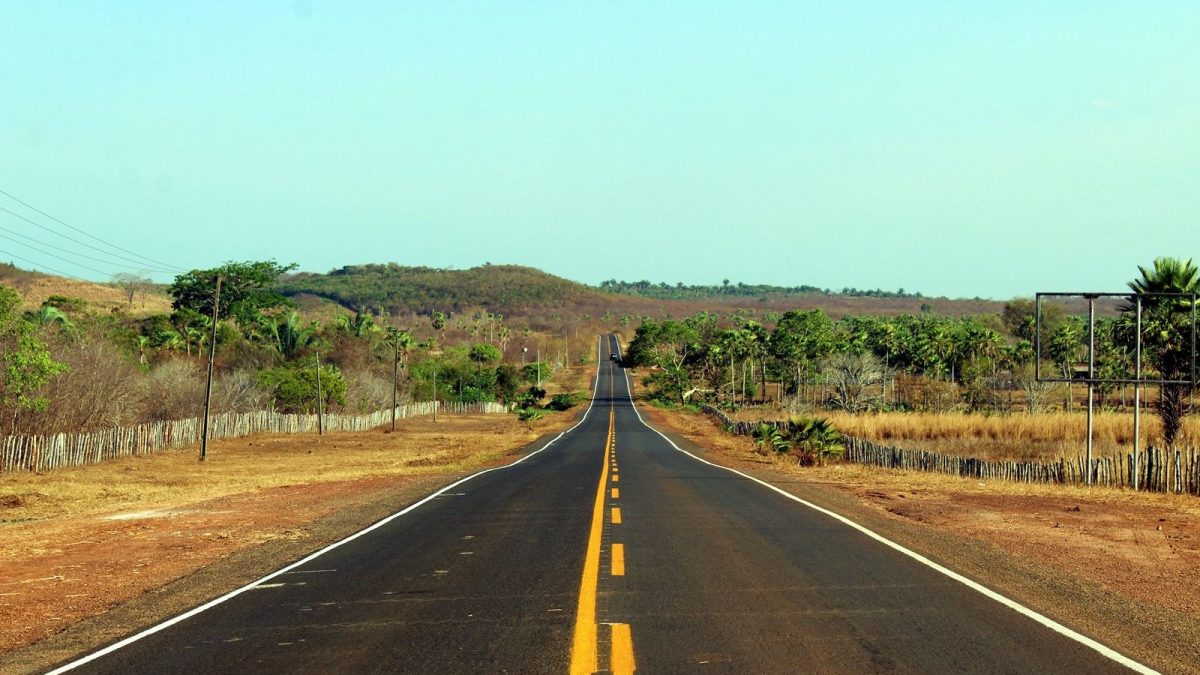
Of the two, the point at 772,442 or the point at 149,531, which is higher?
the point at 772,442

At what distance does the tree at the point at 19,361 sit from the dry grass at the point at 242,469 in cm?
330

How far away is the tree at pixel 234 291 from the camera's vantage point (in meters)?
106

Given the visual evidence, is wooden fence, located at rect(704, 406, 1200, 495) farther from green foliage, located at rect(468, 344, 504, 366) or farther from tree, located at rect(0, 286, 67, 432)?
green foliage, located at rect(468, 344, 504, 366)

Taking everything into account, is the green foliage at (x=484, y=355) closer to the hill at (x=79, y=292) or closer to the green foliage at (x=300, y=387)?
the hill at (x=79, y=292)

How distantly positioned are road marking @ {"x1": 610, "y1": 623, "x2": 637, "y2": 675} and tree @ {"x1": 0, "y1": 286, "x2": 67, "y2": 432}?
33.2 meters

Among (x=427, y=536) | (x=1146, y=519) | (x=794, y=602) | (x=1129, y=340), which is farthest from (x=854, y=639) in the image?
(x=1129, y=340)

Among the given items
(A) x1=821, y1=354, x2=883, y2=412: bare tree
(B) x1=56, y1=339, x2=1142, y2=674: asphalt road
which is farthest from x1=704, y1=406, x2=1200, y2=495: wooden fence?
(A) x1=821, y1=354, x2=883, y2=412: bare tree

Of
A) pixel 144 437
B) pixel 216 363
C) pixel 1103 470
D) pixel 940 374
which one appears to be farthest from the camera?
pixel 940 374

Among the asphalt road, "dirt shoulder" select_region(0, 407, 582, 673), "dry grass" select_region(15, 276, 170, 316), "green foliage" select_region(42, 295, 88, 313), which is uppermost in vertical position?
"dry grass" select_region(15, 276, 170, 316)

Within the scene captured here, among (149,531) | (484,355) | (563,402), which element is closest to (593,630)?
(149,531)

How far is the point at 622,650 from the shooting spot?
8.19 meters

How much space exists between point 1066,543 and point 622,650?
10.2 m

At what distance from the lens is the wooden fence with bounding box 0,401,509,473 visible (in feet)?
118

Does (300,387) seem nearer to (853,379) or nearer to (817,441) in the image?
(817,441)
